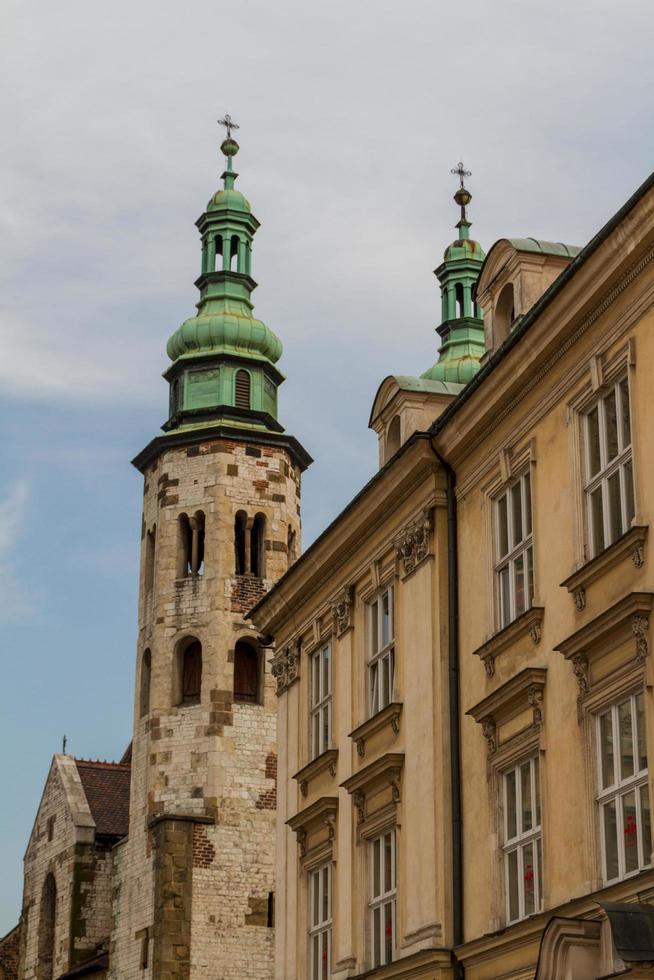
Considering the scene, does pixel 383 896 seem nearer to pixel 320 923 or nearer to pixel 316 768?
pixel 320 923

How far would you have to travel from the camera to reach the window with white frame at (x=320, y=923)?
24625mm

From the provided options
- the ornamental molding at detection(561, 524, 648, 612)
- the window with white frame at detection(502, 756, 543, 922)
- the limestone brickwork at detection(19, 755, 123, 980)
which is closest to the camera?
the ornamental molding at detection(561, 524, 648, 612)

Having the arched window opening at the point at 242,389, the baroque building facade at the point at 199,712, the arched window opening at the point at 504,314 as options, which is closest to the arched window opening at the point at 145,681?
the baroque building facade at the point at 199,712

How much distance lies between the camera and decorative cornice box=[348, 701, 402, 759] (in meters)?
22.7

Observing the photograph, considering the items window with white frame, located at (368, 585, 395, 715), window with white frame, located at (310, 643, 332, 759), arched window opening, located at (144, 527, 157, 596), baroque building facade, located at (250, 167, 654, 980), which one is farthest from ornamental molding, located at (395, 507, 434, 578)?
arched window opening, located at (144, 527, 157, 596)

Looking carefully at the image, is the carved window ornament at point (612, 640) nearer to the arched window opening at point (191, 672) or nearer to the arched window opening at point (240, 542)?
the arched window opening at point (191, 672)

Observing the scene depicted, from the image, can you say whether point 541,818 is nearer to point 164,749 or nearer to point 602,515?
point 602,515

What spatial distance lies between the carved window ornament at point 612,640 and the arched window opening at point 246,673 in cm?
3056

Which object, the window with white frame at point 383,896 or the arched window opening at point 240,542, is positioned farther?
the arched window opening at point 240,542

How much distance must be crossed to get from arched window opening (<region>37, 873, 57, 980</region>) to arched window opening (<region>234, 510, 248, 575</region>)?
12524 mm

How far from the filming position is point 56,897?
5356cm

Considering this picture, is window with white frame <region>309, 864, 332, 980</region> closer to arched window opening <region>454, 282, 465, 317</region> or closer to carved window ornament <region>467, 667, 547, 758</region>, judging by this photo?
carved window ornament <region>467, 667, 547, 758</region>

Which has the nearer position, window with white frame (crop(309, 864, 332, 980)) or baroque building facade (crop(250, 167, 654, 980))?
baroque building facade (crop(250, 167, 654, 980))

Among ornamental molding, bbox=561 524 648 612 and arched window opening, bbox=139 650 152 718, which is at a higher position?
arched window opening, bbox=139 650 152 718
